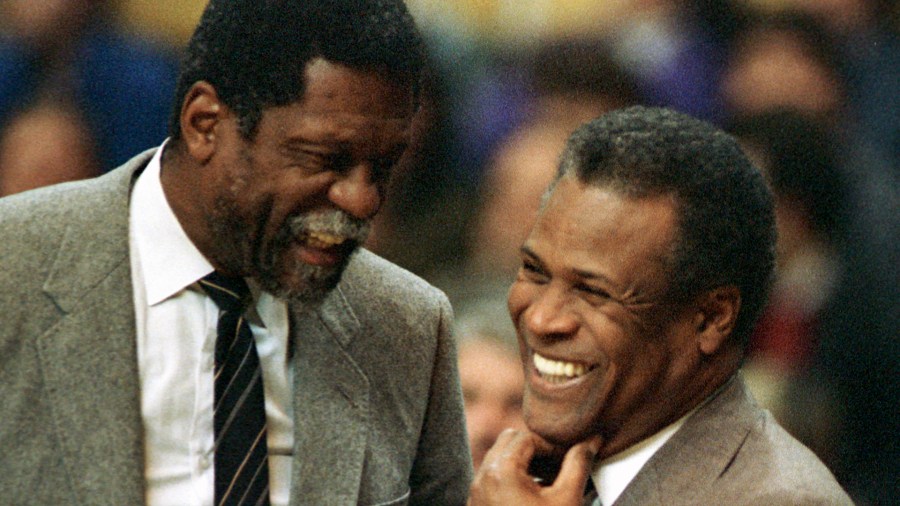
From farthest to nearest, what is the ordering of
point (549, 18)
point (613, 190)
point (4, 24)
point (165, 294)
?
point (549, 18)
point (4, 24)
point (165, 294)
point (613, 190)

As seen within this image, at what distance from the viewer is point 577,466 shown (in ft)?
6.07

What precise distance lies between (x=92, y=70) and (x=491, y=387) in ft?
4.35

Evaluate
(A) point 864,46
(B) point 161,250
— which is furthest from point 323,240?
(A) point 864,46

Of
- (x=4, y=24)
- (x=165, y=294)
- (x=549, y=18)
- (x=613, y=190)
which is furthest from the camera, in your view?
(x=549, y=18)

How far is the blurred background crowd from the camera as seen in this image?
3104 mm

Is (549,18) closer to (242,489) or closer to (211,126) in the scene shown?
(211,126)

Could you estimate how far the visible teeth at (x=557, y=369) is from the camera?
189 cm

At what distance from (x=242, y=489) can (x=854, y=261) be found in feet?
6.12

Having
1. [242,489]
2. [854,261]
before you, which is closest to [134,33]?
[242,489]

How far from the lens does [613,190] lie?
6.01ft

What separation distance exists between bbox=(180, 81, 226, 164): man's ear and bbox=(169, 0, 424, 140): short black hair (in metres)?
0.02

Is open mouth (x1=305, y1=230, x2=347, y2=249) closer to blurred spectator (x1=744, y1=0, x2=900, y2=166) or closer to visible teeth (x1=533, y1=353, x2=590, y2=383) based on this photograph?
visible teeth (x1=533, y1=353, x2=590, y2=383)

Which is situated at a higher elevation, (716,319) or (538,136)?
(716,319)

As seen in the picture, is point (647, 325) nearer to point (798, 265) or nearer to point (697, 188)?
point (697, 188)
